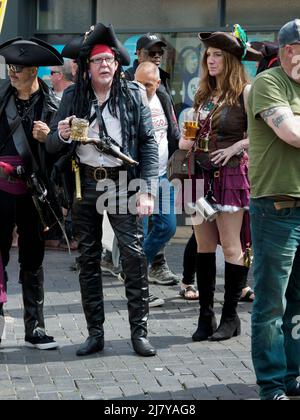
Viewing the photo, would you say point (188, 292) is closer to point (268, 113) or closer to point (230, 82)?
point (230, 82)

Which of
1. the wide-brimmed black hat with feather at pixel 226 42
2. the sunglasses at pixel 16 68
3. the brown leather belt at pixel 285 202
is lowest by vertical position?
the brown leather belt at pixel 285 202

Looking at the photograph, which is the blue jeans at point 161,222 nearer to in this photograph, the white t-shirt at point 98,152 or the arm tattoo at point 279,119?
the white t-shirt at point 98,152

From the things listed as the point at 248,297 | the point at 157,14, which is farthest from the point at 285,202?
the point at 157,14

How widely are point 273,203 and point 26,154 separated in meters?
2.03

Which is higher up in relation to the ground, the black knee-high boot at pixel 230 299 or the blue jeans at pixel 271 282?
the blue jeans at pixel 271 282

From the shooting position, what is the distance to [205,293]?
6.91 metres

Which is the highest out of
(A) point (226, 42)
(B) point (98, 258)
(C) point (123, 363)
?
(A) point (226, 42)

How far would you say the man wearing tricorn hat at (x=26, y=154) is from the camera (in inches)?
259

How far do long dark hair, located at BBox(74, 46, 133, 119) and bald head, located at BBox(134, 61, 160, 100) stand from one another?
1810 mm

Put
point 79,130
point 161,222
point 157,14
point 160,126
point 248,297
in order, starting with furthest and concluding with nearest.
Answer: point 157,14 → point 161,222 → point 160,126 → point 248,297 → point 79,130

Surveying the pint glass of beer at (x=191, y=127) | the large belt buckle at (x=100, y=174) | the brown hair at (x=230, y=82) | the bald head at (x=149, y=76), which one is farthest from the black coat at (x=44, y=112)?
the bald head at (x=149, y=76)

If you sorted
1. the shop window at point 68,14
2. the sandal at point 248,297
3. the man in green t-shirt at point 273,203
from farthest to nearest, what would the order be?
the shop window at point 68,14 → the sandal at point 248,297 → the man in green t-shirt at point 273,203

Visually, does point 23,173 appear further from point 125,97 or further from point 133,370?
point 133,370

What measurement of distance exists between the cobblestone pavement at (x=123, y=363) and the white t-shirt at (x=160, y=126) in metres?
1.22
